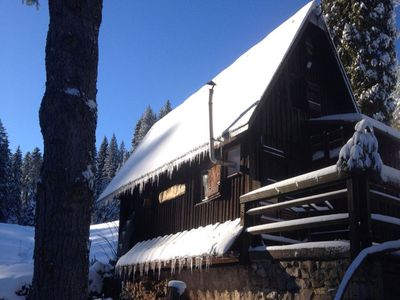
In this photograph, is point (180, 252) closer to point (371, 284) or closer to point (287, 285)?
point (287, 285)

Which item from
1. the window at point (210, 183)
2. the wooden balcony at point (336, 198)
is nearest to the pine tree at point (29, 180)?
the window at point (210, 183)

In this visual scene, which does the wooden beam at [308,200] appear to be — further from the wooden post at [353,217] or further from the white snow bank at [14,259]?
the white snow bank at [14,259]

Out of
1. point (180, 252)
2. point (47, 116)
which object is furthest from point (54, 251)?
point (180, 252)

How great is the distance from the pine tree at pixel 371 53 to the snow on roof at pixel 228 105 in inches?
181

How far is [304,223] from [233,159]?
4.25 m

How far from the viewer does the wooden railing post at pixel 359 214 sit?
582 cm

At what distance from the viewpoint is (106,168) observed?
6638 centimetres

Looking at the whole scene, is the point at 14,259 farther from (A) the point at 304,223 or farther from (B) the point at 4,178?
(A) the point at 304,223

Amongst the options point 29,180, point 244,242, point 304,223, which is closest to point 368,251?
point 304,223

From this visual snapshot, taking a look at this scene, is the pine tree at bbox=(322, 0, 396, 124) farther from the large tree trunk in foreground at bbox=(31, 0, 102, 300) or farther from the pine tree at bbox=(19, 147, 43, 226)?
the pine tree at bbox=(19, 147, 43, 226)

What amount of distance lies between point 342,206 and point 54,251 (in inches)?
345

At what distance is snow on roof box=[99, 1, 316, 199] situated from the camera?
1078 centimetres

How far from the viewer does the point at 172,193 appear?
13898 mm

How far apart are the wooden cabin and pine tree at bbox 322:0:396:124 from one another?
426cm
